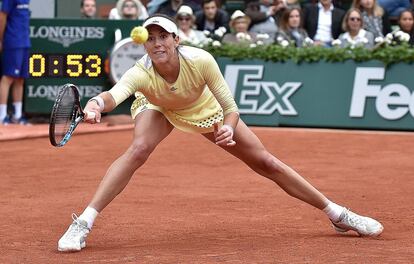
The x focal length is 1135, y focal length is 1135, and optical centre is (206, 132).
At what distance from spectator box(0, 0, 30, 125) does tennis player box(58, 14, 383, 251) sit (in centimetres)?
753

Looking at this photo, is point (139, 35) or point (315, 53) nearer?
point (139, 35)

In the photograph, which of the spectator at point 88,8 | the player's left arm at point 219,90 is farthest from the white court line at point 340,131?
the player's left arm at point 219,90

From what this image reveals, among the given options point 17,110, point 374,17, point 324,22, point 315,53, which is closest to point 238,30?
point 324,22

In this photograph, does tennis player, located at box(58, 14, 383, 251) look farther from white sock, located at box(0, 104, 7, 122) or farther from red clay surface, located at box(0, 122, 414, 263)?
white sock, located at box(0, 104, 7, 122)

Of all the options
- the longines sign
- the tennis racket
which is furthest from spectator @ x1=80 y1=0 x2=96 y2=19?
the tennis racket

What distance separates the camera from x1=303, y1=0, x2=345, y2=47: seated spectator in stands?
16.0 meters

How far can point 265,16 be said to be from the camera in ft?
53.3

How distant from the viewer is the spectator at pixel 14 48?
47.5 ft

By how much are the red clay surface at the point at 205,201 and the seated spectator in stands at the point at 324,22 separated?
212 cm

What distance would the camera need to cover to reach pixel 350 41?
50.0 ft

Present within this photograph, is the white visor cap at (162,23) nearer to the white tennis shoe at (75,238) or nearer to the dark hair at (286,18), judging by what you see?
the white tennis shoe at (75,238)

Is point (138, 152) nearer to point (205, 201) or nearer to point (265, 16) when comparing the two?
point (205, 201)

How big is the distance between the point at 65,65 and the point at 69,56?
130 mm

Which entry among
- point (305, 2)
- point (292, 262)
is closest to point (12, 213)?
point (292, 262)
